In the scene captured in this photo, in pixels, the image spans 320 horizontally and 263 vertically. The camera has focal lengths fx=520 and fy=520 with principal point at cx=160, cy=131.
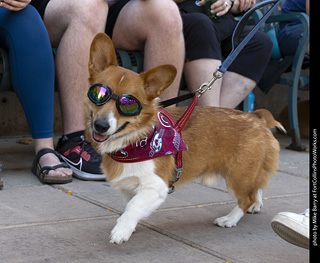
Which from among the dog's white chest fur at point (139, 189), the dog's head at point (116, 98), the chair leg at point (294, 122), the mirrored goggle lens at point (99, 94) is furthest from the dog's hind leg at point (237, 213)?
the chair leg at point (294, 122)

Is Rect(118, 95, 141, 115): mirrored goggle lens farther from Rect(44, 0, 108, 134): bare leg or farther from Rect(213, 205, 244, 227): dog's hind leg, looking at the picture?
Rect(44, 0, 108, 134): bare leg

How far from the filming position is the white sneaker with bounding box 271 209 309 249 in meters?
2.30

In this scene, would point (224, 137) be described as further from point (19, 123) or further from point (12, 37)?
point (19, 123)

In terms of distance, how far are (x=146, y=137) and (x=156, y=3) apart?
1.58 metres

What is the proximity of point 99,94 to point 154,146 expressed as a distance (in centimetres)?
40

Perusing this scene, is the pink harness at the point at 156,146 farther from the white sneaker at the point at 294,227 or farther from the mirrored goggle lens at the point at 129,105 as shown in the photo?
the white sneaker at the point at 294,227

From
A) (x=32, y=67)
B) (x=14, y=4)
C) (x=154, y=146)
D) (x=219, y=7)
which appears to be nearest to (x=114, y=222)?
(x=154, y=146)

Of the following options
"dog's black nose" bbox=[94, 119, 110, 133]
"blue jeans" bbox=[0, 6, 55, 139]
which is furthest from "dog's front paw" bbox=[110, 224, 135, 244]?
"blue jeans" bbox=[0, 6, 55, 139]

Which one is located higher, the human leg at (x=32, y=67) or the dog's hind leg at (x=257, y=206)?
the human leg at (x=32, y=67)

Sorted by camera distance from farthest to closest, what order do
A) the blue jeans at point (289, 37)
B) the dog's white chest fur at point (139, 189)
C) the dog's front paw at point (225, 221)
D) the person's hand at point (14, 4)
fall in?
the blue jeans at point (289, 37)
the person's hand at point (14, 4)
the dog's front paw at point (225, 221)
the dog's white chest fur at point (139, 189)

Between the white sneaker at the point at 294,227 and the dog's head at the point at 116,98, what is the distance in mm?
824

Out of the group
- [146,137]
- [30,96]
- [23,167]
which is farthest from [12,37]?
[146,137]

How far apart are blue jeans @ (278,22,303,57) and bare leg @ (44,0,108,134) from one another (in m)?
2.31

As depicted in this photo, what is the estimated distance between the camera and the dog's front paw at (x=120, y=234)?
251cm
